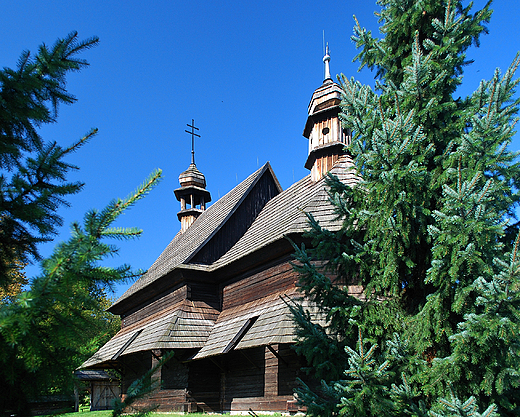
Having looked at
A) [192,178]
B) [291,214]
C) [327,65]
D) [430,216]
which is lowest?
[430,216]

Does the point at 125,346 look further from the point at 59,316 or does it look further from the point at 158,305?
the point at 59,316

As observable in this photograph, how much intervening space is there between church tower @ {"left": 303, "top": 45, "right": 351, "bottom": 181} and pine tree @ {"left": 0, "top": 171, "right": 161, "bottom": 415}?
12.6 metres

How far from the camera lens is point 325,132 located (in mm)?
15148

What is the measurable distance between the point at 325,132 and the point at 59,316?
13669mm

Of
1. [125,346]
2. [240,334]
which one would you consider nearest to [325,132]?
[240,334]

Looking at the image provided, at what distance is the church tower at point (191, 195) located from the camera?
78.2 feet

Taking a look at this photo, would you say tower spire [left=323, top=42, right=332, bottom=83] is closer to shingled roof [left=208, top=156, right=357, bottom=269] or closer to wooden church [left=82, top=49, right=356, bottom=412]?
wooden church [left=82, top=49, right=356, bottom=412]

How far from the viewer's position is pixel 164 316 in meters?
15.1

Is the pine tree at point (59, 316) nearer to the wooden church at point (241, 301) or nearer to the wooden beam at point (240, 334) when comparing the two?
the wooden church at point (241, 301)

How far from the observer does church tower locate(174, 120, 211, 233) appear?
939 inches

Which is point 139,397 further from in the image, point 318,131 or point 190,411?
point 318,131

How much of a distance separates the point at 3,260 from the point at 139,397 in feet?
5.17

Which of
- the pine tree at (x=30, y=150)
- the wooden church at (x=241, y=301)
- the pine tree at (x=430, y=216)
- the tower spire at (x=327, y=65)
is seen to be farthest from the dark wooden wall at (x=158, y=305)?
the pine tree at (x=30, y=150)

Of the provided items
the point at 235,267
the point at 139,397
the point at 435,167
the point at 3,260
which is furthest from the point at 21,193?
the point at 235,267
